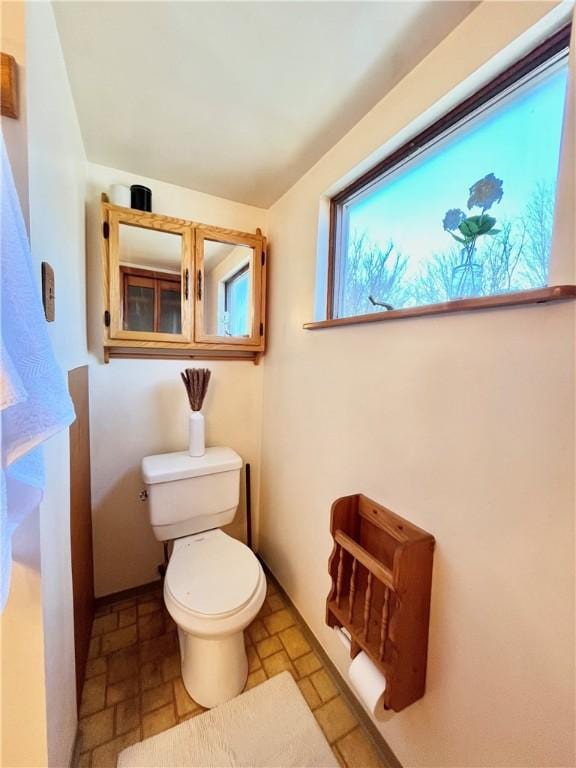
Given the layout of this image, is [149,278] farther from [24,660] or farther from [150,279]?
[24,660]

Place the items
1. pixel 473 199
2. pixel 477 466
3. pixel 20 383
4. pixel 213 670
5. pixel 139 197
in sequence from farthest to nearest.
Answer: pixel 139 197, pixel 213 670, pixel 473 199, pixel 477 466, pixel 20 383

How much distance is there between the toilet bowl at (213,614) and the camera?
1.09 metres

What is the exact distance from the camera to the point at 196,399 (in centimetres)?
159

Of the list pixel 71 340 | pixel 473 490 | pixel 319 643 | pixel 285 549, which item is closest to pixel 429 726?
pixel 319 643

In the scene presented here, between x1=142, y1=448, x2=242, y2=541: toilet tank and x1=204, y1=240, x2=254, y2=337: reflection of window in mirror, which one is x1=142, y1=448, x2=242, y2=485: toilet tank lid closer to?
x1=142, y1=448, x2=242, y2=541: toilet tank

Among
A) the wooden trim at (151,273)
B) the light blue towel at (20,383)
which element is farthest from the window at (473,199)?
the light blue towel at (20,383)

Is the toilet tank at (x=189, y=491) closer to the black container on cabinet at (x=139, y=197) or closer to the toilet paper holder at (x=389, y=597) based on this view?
the toilet paper holder at (x=389, y=597)

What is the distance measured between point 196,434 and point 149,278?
0.80 meters

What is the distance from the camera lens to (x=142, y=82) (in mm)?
1006

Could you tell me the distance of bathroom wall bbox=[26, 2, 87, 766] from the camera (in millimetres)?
726

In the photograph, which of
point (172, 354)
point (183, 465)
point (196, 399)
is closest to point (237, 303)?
point (172, 354)

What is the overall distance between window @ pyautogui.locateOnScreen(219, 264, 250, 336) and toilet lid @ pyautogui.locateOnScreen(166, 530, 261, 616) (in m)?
1.05

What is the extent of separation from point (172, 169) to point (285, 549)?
1.97 m

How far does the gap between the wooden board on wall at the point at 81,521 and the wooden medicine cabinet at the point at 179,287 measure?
317 millimetres
